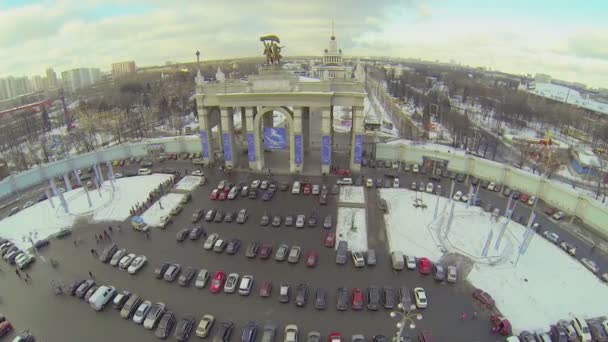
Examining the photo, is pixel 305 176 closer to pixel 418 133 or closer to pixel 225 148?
pixel 225 148

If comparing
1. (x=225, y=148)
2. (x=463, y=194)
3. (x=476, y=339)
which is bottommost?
(x=476, y=339)

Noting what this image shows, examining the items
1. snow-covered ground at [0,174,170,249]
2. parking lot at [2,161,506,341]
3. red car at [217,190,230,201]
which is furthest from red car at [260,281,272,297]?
snow-covered ground at [0,174,170,249]

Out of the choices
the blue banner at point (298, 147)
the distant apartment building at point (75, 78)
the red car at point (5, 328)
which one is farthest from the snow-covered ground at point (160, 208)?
the distant apartment building at point (75, 78)

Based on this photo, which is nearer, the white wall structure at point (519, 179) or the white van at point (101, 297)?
the white van at point (101, 297)

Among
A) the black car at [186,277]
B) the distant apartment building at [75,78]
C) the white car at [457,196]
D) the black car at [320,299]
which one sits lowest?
the black car at [320,299]

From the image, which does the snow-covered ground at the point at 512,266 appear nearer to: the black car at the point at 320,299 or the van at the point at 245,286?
the black car at the point at 320,299

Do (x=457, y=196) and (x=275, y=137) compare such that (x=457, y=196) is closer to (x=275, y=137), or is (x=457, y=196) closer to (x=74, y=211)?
(x=275, y=137)

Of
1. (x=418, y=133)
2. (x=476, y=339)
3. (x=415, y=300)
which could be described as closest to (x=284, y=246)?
(x=415, y=300)

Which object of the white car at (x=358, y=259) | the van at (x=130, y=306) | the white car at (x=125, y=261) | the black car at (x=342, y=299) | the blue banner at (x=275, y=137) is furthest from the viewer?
the blue banner at (x=275, y=137)
